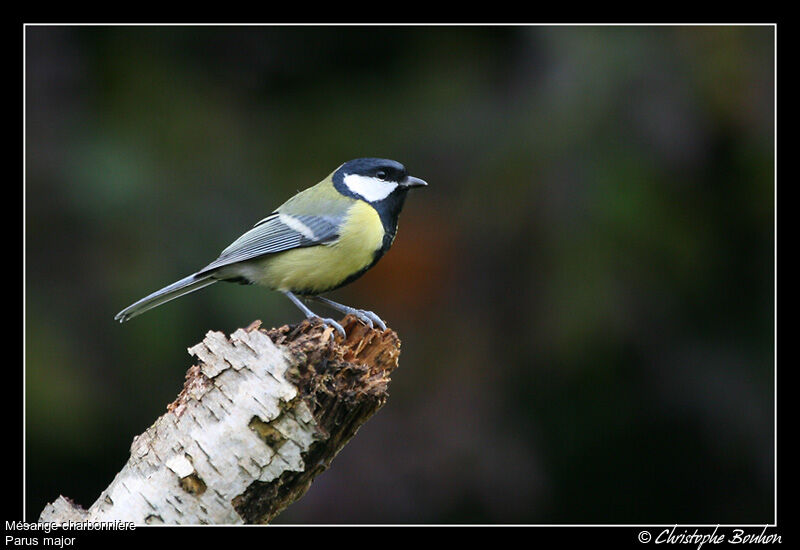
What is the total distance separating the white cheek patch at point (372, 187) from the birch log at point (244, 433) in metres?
1.14

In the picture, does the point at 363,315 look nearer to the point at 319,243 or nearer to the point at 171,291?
the point at 319,243

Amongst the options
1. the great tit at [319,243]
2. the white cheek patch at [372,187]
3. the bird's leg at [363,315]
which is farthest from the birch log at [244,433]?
the white cheek patch at [372,187]

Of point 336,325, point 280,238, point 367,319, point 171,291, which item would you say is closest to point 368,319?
point 367,319

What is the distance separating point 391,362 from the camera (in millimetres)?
2900

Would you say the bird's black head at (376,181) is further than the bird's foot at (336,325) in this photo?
Yes

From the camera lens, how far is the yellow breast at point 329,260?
3568 mm

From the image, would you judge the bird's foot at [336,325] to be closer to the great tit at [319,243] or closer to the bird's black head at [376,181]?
the great tit at [319,243]

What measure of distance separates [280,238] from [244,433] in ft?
3.93

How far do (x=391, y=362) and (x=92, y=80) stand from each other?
11.3 feet

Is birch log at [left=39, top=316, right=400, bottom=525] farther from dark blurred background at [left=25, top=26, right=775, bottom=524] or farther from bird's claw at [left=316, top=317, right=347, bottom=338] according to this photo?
dark blurred background at [left=25, top=26, right=775, bottom=524]

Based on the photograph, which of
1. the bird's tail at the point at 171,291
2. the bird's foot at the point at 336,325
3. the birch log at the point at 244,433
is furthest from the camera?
the bird's tail at the point at 171,291

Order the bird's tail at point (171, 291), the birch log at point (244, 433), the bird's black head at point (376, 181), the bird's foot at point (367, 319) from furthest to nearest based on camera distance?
the bird's black head at point (376, 181) → the bird's tail at point (171, 291) → the bird's foot at point (367, 319) → the birch log at point (244, 433)

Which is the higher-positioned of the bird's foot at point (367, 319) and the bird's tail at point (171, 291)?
the bird's tail at point (171, 291)
